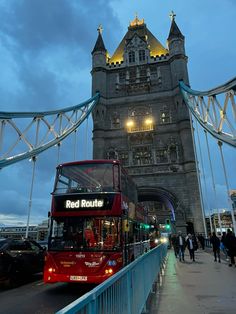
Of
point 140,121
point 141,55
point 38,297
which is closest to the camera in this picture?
point 38,297

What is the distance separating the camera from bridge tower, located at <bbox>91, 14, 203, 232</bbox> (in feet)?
98.5

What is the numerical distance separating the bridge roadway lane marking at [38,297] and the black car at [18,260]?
40 centimetres

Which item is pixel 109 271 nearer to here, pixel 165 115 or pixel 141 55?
pixel 165 115

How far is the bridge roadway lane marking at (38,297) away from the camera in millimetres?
5652

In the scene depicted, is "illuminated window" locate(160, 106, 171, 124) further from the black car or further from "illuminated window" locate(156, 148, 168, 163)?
the black car

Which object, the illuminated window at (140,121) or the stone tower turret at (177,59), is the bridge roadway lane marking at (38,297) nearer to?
the illuminated window at (140,121)

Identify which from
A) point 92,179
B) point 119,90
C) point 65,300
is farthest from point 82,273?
point 119,90

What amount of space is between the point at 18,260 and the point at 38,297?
7.81 feet

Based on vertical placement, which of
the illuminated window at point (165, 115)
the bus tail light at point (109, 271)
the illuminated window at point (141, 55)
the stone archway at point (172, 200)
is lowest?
the bus tail light at point (109, 271)

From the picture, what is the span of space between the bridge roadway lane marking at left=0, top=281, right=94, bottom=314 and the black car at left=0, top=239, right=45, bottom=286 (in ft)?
1.30

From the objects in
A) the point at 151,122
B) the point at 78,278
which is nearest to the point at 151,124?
the point at 151,122

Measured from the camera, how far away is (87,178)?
862 centimetres

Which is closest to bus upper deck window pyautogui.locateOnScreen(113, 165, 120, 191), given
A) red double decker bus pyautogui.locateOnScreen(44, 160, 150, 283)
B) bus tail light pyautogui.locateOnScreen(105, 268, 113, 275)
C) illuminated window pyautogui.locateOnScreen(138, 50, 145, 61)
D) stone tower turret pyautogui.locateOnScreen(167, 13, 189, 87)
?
red double decker bus pyautogui.locateOnScreen(44, 160, 150, 283)

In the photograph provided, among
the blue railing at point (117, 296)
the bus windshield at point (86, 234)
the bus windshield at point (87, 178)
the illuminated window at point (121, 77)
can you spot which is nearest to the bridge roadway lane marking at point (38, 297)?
the bus windshield at point (86, 234)
